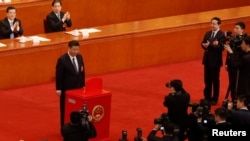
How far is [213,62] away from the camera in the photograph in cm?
1179

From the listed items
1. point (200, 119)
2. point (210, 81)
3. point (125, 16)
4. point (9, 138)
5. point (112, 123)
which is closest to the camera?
point (200, 119)

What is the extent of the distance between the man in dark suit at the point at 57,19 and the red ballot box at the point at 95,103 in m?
3.70

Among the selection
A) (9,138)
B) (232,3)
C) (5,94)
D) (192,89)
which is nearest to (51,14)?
(5,94)

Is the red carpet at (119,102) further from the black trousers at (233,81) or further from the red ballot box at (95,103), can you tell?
the black trousers at (233,81)

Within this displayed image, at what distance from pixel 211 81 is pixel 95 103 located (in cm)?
265

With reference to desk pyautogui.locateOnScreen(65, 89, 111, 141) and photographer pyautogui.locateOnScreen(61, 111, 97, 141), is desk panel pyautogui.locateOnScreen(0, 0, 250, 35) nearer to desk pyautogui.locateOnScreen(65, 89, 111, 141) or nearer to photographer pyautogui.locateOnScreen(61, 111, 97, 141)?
desk pyautogui.locateOnScreen(65, 89, 111, 141)

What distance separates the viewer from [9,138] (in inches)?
409

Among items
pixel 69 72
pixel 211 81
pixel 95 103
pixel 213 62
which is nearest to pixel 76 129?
pixel 95 103

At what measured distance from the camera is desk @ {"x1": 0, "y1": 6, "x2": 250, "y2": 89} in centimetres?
1264

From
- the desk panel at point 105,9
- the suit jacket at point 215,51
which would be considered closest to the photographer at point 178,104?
the suit jacket at point 215,51

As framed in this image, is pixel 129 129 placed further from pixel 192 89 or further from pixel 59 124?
pixel 192 89

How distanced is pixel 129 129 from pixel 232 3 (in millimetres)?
7591

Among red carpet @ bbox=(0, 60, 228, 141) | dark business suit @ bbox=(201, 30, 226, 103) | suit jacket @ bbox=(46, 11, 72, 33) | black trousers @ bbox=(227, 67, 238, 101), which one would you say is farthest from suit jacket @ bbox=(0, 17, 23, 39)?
black trousers @ bbox=(227, 67, 238, 101)

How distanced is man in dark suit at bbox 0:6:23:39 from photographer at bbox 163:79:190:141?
477 centimetres
